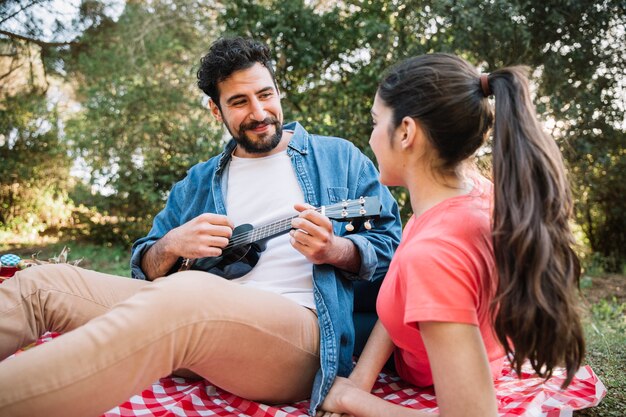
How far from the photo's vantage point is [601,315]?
14.3 ft

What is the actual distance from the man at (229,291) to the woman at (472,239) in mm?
319

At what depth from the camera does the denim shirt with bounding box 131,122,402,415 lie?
1.89 metres

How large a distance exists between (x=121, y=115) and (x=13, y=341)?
5.58 m

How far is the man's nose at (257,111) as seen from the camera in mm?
2436

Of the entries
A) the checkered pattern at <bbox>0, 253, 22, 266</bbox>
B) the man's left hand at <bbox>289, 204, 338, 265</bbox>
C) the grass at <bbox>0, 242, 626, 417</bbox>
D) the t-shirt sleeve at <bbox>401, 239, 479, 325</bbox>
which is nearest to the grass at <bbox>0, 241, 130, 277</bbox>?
the grass at <bbox>0, 242, 626, 417</bbox>

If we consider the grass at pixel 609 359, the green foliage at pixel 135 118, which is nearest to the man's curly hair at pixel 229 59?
the grass at pixel 609 359

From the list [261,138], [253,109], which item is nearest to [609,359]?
[261,138]

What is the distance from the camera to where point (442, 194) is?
5.16ft

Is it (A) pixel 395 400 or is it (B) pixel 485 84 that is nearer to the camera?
(B) pixel 485 84

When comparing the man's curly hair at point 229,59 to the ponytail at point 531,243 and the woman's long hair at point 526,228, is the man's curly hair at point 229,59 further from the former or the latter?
the ponytail at point 531,243

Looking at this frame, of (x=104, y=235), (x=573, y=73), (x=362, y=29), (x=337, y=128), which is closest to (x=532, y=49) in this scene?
(x=573, y=73)

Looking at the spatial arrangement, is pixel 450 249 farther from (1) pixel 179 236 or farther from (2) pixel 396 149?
(1) pixel 179 236

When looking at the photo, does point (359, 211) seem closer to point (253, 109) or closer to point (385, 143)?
point (385, 143)

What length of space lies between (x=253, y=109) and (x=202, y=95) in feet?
16.1
